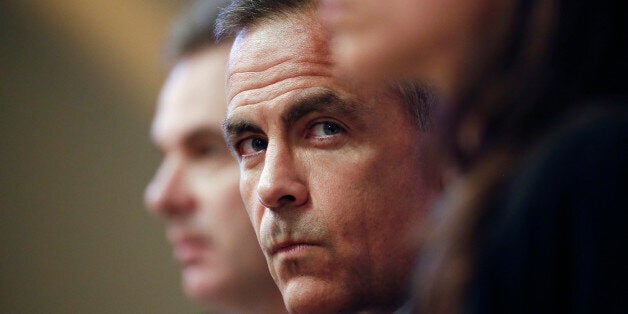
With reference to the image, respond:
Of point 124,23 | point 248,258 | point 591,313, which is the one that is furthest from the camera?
point 124,23

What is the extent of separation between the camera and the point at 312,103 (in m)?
0.97

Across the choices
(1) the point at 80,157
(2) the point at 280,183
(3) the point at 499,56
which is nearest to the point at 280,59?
(2) the point at 280,183

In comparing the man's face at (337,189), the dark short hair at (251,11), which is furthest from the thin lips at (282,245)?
the dark short hair at (251,11)

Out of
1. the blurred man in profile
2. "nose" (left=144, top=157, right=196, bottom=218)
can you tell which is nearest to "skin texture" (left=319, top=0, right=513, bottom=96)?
the blurred man in profile

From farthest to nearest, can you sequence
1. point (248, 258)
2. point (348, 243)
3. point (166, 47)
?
1. point (166, 47)
2. point (248, 258)
3. point (348, 243)

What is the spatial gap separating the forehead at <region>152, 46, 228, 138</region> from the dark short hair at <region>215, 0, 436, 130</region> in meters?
0.11

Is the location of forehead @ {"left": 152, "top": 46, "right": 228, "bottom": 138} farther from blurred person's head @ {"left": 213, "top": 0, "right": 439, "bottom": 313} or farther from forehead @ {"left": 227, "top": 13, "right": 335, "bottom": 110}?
blurred person's head @ {"left": 213, "top": 0, "right": 439, "bottom": 313}

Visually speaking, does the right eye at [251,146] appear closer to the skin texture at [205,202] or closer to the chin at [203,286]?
the skin texture at [205,202]

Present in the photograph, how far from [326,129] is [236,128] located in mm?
139

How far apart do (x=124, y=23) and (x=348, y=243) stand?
2.91ft

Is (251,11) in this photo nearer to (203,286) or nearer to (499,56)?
(499,56)

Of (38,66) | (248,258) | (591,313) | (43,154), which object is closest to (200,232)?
(248,258)

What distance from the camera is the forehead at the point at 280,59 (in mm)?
983

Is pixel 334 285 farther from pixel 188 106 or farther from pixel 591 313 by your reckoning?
pixel 188 106
